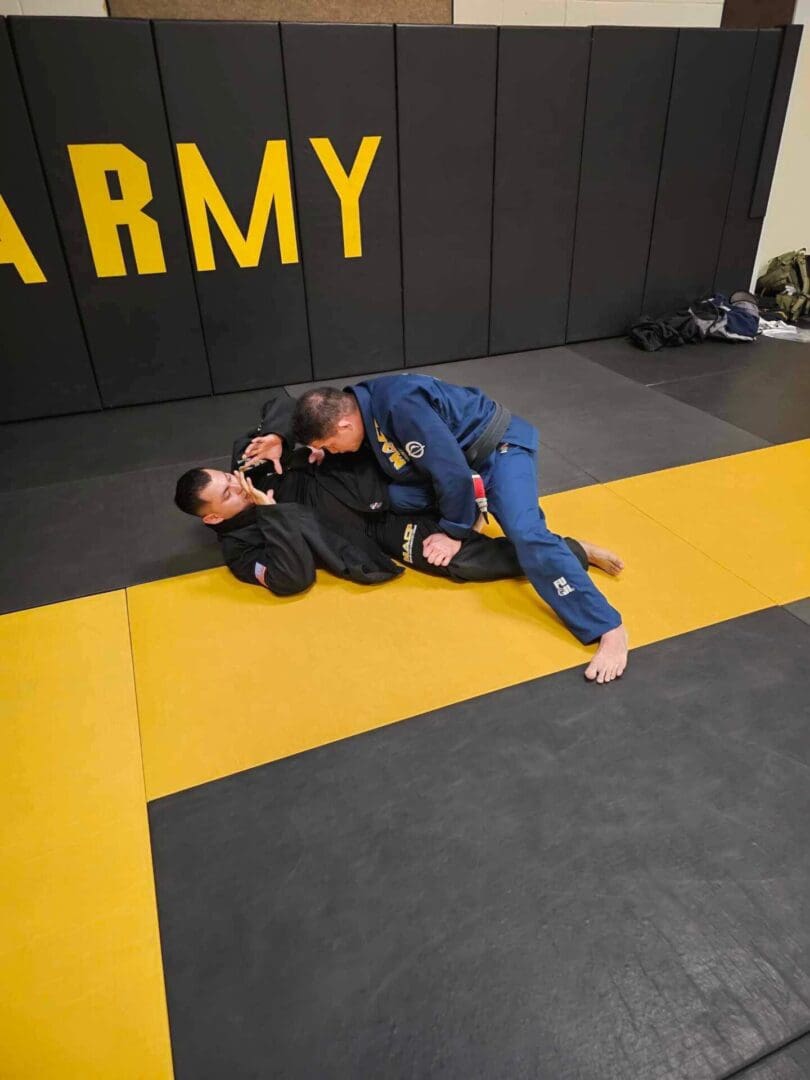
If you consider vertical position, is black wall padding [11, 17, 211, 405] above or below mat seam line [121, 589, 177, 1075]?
above

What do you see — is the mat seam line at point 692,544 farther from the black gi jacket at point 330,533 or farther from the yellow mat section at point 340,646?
the black gi jacket at point 330,533

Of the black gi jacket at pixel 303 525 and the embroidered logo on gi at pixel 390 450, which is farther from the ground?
the embroidered logo on gi at pixel 390 450

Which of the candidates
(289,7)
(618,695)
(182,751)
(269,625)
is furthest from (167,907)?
(289,7)

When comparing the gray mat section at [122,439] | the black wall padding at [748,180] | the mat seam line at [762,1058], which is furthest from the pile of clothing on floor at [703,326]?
the mat seam line at [762,1058]

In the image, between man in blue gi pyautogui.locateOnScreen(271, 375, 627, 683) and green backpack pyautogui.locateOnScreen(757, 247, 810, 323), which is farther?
green backpack pyautogui.locateOnScreen(757, 247, 810, 323)

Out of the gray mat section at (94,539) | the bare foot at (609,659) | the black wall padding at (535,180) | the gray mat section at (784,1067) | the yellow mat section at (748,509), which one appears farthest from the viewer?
the black wall padding at (535,180)

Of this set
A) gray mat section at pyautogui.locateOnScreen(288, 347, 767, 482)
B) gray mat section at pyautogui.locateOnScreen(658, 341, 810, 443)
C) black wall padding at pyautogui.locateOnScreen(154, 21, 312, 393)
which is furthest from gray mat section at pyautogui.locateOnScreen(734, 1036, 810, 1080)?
black wall padding at pyautogui.locateOnScreen(154, 21, 312, 393)

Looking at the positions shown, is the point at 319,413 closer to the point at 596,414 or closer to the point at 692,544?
the point at 692,544

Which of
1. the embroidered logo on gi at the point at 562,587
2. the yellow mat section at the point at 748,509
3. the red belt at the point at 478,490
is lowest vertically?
the yellow mat section at the point at 748,509

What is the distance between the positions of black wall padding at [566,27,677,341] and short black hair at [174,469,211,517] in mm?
4663

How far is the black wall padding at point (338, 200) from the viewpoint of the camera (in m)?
5.10

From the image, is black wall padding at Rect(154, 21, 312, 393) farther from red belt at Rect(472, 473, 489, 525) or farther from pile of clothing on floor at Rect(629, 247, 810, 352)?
pile of clothing on floor at Rect(629, 247, 810, 352)

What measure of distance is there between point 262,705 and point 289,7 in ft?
18.3

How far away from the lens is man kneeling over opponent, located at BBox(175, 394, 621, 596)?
10.8 ft
